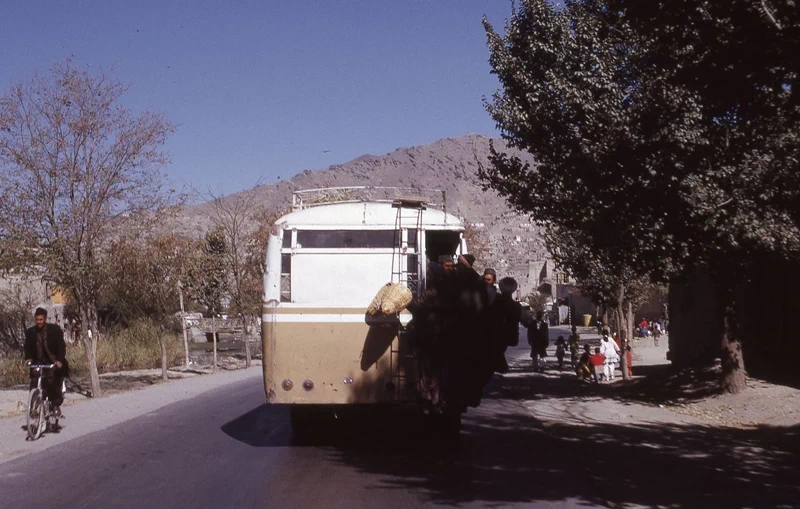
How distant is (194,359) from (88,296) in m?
17.3

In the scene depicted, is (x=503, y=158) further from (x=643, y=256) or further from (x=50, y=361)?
(x=50, y=361)

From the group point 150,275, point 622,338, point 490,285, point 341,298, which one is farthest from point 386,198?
point 622,338

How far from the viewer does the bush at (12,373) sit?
974 inches

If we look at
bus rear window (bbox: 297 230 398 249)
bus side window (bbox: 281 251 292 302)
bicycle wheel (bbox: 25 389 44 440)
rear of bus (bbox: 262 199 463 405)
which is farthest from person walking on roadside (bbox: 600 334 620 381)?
bicycle wheel (bbox: 25 389 44 440)

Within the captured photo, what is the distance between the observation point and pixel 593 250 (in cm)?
1891

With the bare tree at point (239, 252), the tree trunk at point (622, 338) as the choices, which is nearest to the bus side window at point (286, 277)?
the tree trunk at point (622, 338)

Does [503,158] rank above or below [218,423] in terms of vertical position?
above

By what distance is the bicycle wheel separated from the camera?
514 inches

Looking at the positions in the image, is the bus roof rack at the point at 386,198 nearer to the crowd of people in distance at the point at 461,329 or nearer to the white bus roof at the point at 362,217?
the white bus roof at the point at 362,217

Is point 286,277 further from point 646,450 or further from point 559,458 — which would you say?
point 646,450

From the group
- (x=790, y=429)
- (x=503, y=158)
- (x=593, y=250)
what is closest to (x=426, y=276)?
(x=790, y=429)

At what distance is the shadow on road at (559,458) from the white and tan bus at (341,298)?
105 cm

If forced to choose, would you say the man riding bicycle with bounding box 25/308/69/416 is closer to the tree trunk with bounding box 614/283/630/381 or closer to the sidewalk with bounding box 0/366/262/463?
the sidewalk with bounding box 0/366/262/463

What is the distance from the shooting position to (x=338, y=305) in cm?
1110
